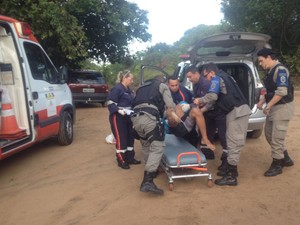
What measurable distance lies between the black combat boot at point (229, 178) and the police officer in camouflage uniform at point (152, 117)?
0.92 m

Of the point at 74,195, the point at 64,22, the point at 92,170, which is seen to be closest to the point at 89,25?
the point at 64,22

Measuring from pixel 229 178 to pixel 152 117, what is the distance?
134 cm

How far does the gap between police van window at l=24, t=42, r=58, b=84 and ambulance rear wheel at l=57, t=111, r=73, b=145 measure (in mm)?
828

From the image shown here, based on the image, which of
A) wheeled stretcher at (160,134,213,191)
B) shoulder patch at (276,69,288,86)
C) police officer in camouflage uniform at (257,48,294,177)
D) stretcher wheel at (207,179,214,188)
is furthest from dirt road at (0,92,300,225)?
shoulder patch at (276,69,288,86)

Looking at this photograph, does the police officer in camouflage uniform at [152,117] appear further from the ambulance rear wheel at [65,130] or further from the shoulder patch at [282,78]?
the ambulance rear wheel at [65,130]

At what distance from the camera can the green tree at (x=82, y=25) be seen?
1247 cm

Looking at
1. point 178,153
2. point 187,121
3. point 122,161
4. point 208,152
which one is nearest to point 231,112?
point 187,121

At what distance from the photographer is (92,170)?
5609 millimetres

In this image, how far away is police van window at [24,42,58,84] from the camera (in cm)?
582

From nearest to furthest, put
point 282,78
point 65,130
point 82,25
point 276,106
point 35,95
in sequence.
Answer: point 282,78, point 276,106, point 35,95, point 65,130, point 82,25

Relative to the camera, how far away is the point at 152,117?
4.57m

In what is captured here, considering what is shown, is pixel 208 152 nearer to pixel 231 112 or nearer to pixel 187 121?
pixel 187 121

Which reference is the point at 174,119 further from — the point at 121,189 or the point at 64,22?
the point at 64,22

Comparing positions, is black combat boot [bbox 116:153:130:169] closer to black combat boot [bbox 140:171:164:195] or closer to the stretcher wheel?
black combat boot [bbox 140:171:164:195]
